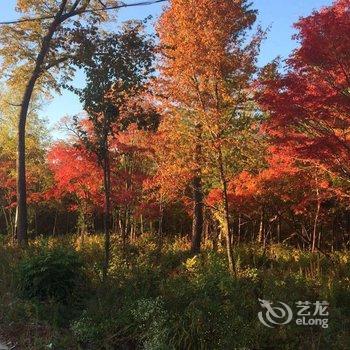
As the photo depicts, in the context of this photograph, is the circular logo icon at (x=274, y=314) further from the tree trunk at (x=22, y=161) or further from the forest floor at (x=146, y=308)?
the tree trunk at (x=22, y=161)

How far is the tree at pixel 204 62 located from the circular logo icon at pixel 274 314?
14.6 ft

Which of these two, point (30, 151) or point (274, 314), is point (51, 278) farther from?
point (30, 151)

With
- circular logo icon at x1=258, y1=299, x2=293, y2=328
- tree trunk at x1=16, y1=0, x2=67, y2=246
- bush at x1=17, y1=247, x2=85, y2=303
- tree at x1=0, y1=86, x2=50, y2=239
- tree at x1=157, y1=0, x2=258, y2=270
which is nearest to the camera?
circular logo icon at x1=258, y1=299, x2=293, y2=328

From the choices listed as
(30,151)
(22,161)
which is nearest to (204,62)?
(22,161)

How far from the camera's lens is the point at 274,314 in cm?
674

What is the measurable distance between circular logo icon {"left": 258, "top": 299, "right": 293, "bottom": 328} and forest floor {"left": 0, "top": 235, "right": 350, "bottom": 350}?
8cm

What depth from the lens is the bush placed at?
795 centimetres

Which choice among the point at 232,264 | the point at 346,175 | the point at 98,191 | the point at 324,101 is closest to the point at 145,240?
the point at 98,191

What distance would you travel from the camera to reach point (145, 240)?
18.5 m

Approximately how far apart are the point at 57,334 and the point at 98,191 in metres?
13.7

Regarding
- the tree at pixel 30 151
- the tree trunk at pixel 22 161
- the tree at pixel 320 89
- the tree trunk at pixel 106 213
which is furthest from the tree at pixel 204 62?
the tree at pixel 30 151

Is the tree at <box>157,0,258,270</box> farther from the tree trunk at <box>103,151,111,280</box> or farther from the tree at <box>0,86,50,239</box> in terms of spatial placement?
the tree at <box>0,86,50,239</box>

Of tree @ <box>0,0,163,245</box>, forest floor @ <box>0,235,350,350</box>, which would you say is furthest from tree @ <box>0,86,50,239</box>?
forest floor @ <box>0,235,350,350</box>

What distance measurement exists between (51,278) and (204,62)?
20.7ft
